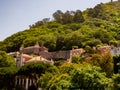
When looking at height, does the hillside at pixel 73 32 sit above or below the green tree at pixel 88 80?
above

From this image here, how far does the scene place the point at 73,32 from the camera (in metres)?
123

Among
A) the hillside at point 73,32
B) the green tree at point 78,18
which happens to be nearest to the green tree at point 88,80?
the hillside at point 73,32

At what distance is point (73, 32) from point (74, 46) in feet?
55.8

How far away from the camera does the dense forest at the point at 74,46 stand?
124 ft

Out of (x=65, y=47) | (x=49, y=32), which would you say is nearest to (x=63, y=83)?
(x=65, y=47)

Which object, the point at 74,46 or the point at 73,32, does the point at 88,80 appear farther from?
the point at 73,32

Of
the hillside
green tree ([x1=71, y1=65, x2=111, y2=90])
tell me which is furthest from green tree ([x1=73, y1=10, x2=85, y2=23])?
green tree ([x1=71, y1=65, x2=111, y2=90])

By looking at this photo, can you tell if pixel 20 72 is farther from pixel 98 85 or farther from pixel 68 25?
pixel 68 25

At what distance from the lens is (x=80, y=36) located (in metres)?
115

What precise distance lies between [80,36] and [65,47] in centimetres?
587

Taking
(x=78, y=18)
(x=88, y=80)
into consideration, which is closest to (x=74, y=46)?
(x=78, y=18)

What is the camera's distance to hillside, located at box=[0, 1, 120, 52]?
375 feet

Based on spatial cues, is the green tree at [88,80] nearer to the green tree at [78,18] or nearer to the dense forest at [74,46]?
the dense forest at [74,46]

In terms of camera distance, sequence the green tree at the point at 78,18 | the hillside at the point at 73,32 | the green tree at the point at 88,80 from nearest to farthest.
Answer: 1. the green tree at the point at 88,80
2. the hillside at the point at 73,32
3. the green tree at the point at 78,18
